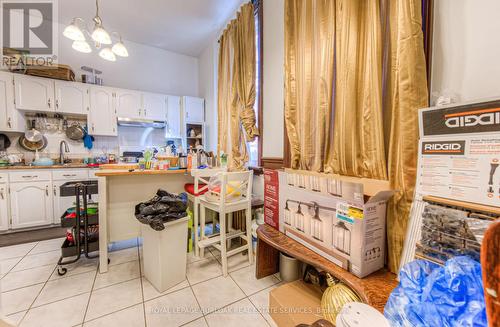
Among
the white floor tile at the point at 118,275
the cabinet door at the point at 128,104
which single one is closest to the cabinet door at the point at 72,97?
the cabinet door at the point at 128,104

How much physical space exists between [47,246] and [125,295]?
1.67 metres

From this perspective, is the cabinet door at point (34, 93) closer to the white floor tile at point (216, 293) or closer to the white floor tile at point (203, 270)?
the white floor tile at point (203, 270)

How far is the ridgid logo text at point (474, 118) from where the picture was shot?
0.72 m

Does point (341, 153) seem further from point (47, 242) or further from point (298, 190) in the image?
point (47, 242)

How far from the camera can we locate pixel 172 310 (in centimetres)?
142

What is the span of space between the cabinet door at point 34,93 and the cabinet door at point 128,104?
88 cm

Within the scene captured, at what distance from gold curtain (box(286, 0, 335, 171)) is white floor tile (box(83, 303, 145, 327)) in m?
1.64

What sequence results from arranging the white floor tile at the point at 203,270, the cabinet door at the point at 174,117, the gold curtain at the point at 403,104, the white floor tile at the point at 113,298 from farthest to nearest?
the cabinet door at the point at 174,117, the white floor tile at the point at 203,270, the white floor tile at the point at 113,298, the gold curtain at the point at 403,104

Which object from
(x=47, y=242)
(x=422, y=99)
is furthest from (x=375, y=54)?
(x=47, y=242)

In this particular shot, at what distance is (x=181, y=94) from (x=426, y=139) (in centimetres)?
445

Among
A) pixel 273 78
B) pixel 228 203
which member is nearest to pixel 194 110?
pixel 273 78

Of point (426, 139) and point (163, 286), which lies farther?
point (163, 286)

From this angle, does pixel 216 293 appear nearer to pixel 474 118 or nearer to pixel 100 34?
pixel 474 118

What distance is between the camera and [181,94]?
14.4 feet
